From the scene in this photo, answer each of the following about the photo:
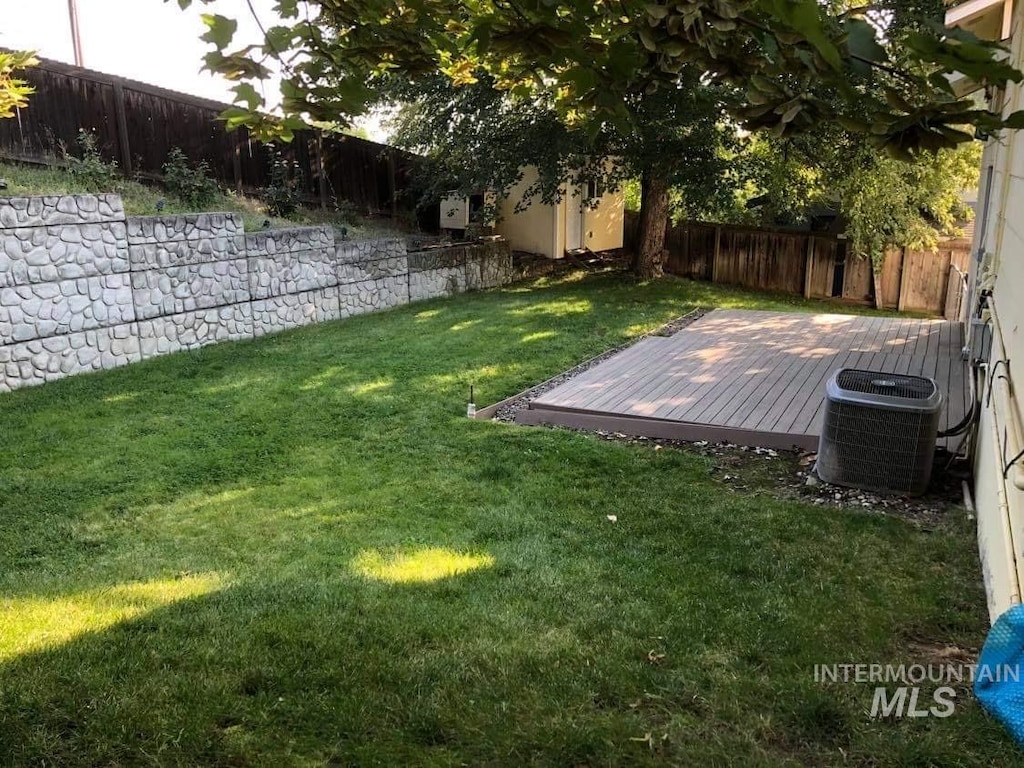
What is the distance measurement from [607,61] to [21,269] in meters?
7.44

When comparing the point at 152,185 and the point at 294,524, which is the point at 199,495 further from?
the point at 152,185

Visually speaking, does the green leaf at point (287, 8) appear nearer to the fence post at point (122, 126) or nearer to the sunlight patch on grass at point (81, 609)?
the sunlight patch on grass at point (81, 609)

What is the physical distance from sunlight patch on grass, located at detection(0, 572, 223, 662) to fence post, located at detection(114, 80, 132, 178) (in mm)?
8419

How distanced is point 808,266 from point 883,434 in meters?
11.4

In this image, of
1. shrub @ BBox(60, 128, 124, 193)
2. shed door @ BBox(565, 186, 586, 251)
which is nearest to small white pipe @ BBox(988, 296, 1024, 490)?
shrub @ BBox(60, 128, 124, 193)

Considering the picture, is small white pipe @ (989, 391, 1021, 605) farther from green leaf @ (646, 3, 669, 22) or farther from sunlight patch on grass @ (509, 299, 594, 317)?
sunlight patch on grass @ (509, 299, 594, 317)

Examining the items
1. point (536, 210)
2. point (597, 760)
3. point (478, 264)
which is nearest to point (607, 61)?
point (597, 760)

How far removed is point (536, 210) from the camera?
1566cm

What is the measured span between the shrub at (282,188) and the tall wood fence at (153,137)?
0.52ft

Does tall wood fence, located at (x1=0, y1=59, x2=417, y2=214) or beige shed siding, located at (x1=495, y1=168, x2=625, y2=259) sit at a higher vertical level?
tall wood fence, located at (x1=0, y1=59, x2=417, y2=214)

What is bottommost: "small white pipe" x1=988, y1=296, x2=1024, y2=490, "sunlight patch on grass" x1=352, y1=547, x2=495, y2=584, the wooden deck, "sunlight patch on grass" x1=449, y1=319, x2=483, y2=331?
"sunlight patch on grass" x1=352, y1=547, x2=495, y2=584

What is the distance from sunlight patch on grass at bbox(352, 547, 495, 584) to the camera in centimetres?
375

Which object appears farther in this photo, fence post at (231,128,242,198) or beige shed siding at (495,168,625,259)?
beige shed siding at (495,168,625,259)

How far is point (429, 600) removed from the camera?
3447 millimetres
